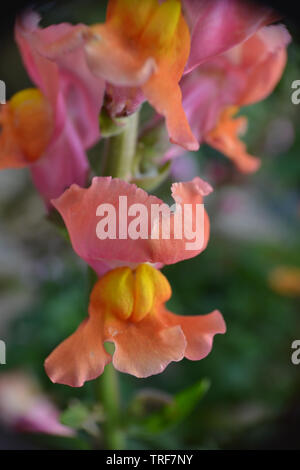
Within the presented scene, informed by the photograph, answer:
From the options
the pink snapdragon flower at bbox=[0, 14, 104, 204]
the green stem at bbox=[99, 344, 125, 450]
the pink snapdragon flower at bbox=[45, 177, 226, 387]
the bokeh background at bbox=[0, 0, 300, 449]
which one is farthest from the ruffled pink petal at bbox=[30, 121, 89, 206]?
the bokeh background at bbox=[0, 0, 300, 449]

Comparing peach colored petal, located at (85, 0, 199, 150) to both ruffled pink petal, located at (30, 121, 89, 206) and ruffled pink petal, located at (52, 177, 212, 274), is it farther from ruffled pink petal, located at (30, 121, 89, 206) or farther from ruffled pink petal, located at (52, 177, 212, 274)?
ruffled pink petal, located at (30, 121, 89, 206)

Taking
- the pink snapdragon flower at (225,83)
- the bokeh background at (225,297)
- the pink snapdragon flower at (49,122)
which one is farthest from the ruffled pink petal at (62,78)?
the bokeh background at (225,297)

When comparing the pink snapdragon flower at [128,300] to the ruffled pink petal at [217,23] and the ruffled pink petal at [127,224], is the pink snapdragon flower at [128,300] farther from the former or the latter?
the ruffled pink petal at [217,23]

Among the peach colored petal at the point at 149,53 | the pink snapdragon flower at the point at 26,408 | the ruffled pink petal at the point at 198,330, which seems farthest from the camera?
the pink snapdragon flower at the point at 26,408

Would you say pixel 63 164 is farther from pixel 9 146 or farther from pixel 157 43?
pixel 157 43

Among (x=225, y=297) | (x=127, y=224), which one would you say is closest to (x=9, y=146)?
(x=127, y=224)

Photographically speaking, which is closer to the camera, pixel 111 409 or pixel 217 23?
pixel 217 23
